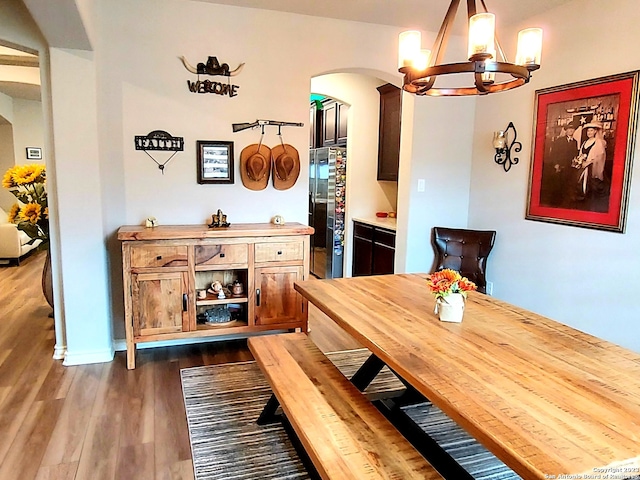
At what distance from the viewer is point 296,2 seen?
10.8 feet

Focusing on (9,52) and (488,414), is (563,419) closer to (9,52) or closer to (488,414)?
(488,414)

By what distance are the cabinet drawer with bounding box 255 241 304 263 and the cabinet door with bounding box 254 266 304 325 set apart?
0.07 metres

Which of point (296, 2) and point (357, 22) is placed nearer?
point (296, 2)

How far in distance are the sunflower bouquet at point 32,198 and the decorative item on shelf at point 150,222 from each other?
0.95 m

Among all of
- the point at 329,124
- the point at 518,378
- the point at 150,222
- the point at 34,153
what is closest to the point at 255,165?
the point at 150,222

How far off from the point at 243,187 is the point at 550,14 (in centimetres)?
267

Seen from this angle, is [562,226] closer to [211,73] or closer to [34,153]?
[211,73]

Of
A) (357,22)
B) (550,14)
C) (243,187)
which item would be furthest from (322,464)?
(550,14)

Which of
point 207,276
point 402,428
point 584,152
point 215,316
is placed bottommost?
point 402,428

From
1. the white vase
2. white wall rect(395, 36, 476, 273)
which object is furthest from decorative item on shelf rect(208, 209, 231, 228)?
the white vase

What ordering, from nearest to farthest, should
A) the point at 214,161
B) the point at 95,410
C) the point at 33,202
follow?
1. the point at 95,410
2. the point at 214,161
3. the point at 33,202

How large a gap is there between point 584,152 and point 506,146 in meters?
0.75

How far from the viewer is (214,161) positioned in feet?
11.4

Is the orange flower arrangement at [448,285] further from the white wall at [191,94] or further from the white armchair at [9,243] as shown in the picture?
the white armchair at [9,243]
